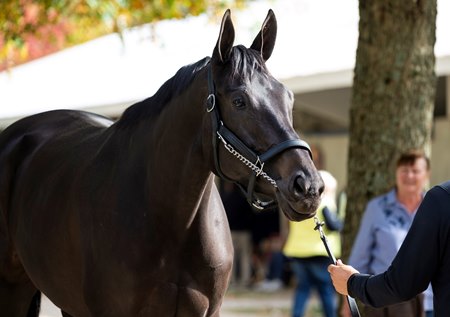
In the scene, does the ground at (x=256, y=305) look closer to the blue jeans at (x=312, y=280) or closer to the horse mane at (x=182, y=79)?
the blue jeans at (x=312, y=280)

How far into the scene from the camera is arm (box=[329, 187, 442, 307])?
136 inches

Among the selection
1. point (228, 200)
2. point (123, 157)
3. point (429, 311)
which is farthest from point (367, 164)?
point (228, 200)

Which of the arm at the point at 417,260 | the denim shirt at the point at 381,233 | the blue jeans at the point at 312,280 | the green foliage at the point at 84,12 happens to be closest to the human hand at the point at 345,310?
the denim shirt at the point at 381,233

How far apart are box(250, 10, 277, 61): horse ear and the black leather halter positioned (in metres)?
0.28

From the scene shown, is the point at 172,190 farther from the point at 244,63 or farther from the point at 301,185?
the point at 301,185

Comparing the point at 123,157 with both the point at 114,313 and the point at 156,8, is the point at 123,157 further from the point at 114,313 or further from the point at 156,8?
the point at 156,8

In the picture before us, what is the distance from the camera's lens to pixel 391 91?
23.4 ft

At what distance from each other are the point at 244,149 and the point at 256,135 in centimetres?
8

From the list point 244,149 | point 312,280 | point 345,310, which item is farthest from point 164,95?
point 312,280

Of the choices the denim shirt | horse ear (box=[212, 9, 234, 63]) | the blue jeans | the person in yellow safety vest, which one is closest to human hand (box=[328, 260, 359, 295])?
horse ear (box=[212, 9, 234, 63])

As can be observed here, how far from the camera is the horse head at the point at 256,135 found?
13.1 ft

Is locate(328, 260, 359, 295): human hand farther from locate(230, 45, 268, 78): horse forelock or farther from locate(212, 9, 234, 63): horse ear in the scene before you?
locate(212, 9, 234, 63): horse ear

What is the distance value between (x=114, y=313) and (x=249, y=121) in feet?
3.92

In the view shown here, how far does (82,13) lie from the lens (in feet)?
38.7
